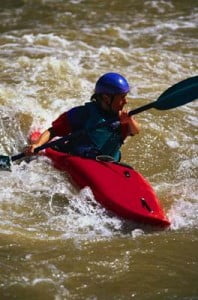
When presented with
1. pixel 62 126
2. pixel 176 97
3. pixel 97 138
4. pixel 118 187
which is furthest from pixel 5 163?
pixel 176 97

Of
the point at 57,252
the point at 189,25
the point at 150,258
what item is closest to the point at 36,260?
the point at 57,252

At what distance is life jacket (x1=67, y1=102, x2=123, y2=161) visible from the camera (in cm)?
466

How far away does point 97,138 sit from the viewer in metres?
4.73

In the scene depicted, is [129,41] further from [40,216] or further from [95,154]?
[40,216]

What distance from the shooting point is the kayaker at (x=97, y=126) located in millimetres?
4504

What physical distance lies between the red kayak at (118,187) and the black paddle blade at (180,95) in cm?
59

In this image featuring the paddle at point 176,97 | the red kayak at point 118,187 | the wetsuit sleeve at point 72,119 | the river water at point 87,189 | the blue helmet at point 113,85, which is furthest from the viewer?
the wetsuit sleeve at point 72,119

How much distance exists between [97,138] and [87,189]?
0.49 metres

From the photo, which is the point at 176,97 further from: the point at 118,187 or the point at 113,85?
the point at 118,187

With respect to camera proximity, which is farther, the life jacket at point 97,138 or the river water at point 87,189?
the life jacket at point 97,138

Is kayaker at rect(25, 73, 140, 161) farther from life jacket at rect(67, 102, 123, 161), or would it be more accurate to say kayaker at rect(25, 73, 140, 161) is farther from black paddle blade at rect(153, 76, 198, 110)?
black paddle blade at rect(153, 76, 198, 110)

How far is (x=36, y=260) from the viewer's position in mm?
3553

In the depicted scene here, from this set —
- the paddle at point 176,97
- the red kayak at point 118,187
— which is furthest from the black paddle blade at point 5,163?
the red kayak at point 118,187

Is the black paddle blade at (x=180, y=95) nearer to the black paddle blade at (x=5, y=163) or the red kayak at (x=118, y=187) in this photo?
the red kayak at (x=118, y=187)
